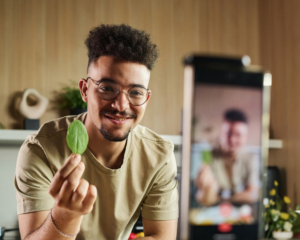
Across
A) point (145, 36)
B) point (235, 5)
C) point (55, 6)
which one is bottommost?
point (145, 36)

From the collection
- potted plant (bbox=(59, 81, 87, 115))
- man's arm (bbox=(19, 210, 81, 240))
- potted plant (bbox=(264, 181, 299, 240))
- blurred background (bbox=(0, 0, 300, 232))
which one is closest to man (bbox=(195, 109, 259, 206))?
man's arm (bbox=(19, 210, 81, 240))

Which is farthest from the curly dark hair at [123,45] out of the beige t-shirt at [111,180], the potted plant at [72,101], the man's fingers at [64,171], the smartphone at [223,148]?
the potted plant at [72,101]

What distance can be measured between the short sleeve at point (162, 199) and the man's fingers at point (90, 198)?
16.7 inches

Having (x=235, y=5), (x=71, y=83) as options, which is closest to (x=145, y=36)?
(x=71, y=83)

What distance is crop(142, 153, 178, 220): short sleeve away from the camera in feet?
3.16

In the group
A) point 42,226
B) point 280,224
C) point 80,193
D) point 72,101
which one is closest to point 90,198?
point 80,193

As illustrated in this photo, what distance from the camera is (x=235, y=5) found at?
112 inches

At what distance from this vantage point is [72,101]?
2219mm

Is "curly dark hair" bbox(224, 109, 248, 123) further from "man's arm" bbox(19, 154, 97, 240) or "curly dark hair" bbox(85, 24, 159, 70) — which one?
"curly dark hair" bbox(85, 24, 159, 70)

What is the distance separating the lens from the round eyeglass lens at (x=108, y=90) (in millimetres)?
764

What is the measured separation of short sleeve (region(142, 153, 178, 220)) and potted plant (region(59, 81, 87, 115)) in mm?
1316

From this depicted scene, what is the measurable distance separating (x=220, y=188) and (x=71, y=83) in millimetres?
2161

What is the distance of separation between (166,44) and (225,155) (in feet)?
7.82

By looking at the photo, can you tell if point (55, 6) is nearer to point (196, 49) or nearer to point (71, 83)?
point (71, 83)
